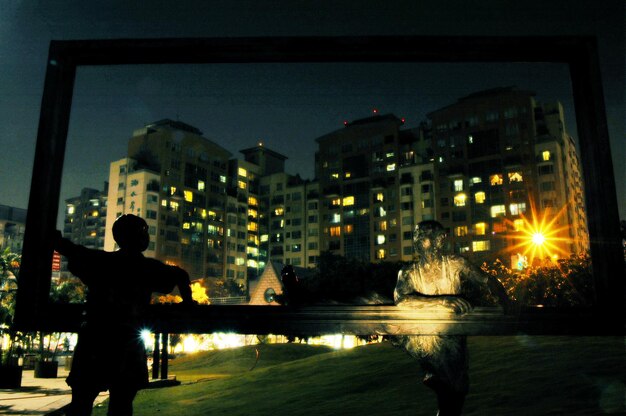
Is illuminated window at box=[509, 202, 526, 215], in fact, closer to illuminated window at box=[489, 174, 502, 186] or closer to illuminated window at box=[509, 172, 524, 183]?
illuminated window at box=[509, 172, 524, 183]

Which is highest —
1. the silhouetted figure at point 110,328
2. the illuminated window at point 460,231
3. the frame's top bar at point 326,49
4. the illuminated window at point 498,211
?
the illuminated window at point 498,211

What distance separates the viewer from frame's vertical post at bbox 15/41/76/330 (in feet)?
7.78

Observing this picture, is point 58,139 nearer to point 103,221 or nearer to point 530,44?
point 530,44

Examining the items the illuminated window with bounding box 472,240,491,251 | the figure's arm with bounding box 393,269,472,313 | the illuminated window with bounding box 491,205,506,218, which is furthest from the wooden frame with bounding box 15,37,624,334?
the illuminated window with bounding box 491,205,506,218

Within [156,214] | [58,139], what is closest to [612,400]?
[58,139]

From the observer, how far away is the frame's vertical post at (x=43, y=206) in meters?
2.37

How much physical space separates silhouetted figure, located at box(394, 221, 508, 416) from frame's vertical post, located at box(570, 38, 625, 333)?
0.67m

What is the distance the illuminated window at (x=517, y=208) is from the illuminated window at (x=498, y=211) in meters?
1.21

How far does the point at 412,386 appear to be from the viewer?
13.9 metres

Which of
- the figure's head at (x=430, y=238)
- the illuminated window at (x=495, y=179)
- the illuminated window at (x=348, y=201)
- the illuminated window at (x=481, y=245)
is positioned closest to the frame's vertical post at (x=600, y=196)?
the figure's head at (x=430, y=238)

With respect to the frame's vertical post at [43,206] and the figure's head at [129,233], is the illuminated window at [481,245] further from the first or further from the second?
the frame's vertical post at [43,206]

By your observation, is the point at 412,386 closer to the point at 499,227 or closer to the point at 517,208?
the point at 499,227

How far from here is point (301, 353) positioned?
37.5 m

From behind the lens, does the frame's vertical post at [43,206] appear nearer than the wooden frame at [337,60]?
No
